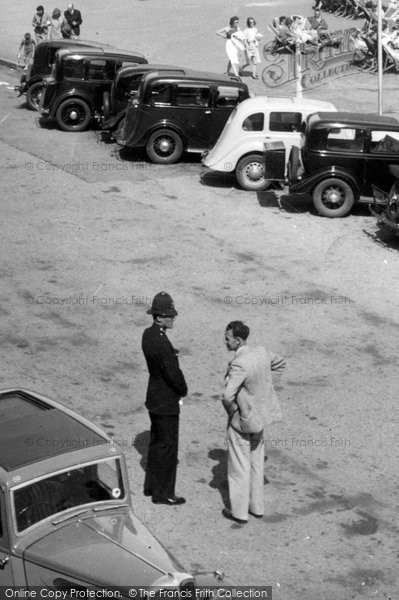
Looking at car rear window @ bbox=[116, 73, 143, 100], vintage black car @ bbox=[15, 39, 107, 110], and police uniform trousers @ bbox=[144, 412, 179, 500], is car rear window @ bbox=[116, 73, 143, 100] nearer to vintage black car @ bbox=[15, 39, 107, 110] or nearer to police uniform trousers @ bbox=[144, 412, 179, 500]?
vintage black car @ bbox=[15, 39, 107, 110]

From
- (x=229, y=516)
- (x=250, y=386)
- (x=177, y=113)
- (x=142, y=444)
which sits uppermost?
(x=177, y=113)

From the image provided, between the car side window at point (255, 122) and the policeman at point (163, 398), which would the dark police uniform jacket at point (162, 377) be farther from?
the car side window at point (255, 122)

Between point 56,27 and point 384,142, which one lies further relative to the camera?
point 56,27

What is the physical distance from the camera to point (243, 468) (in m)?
8.89

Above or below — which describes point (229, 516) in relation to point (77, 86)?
below

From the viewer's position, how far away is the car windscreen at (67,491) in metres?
7.09

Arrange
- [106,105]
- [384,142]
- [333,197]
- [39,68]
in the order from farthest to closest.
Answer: [39,68] < [106,105] < [333,197] < [384,142]

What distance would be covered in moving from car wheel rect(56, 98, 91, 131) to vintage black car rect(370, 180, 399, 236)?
301 inches

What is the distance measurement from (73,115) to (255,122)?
200 inches

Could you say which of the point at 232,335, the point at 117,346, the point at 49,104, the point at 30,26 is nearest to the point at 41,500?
the point at 232,335

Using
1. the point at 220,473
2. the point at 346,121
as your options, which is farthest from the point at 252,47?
the point at 220,473

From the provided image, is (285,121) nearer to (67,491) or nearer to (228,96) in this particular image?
(228,96)

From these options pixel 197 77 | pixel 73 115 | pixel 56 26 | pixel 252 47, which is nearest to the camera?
pixel 197 77

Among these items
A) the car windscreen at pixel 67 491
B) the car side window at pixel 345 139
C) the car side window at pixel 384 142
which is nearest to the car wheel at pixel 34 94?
the car side window at pixel 345 139
